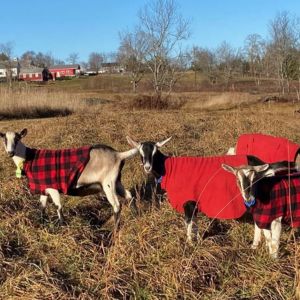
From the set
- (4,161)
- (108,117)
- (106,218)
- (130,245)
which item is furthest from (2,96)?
(130,245)

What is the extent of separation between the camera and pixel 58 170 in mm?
7254

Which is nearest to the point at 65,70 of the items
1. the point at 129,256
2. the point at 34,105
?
the point at 34,105

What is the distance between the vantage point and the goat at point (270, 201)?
18.6ft

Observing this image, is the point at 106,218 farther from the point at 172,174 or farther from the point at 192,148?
the point at 192,148

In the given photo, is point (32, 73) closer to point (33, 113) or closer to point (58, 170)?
point (33, 113)

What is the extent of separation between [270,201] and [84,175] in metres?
2.78

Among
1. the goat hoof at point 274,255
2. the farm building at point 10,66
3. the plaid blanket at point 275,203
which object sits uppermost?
the farm building at point 10,66

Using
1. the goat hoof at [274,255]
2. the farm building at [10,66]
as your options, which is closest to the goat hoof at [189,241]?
the goat hoof at [274,255]

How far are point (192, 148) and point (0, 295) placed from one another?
7947 millimetres

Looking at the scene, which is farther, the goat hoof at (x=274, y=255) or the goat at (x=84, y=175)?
the goat at (x=84, y=175)

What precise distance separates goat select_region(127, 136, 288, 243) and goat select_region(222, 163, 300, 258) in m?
0.33

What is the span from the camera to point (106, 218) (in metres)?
7.39

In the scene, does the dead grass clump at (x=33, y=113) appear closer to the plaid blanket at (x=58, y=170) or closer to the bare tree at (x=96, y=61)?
the plaid blanket at (x=58, y=170)

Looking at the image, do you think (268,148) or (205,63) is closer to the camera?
(268,148)
